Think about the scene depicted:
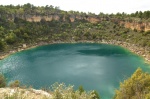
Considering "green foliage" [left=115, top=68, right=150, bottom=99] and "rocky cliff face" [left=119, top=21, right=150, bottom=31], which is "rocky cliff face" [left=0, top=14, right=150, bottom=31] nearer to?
"rocky cliff face" [left=119, top=21, right=150, bottom=31]

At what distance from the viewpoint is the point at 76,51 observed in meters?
73.1

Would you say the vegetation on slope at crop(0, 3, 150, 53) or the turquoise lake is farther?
the vegetation on slope at crop(0, 3, 150, 53)

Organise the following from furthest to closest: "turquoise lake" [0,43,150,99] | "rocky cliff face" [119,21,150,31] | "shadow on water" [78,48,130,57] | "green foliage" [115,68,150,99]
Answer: "rocky cliff face" [119,21,150,31] → "shadow on water" [78,48,130,57] → "turquoise lake" [0,43,150,99] → "green foliage" [115,68,150,99]

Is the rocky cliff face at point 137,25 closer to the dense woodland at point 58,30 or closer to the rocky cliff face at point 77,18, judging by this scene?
the rocky cliff face at point 77,18

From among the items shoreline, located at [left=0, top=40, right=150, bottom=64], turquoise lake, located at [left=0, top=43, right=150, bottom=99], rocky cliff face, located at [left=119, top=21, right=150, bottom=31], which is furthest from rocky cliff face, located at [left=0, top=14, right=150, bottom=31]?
turquoise lake, located at [left=0, top=43, right=150, bottom=99]

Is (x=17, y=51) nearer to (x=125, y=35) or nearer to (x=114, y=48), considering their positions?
(x=114, y=48)

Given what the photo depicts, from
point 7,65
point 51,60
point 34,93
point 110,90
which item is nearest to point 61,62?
point 51,60

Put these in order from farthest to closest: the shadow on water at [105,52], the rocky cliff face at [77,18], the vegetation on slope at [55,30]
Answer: the rocky cliff face at [77,18], the vegetation on slope at [55,30], the shadow on water at [105,52]

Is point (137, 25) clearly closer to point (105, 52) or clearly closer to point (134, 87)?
point (105, 52)

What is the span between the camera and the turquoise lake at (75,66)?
4231 cm

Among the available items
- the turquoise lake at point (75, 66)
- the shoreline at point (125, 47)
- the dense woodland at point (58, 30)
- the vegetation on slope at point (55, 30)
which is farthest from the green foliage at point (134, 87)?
the vegetation on slope at point (55, 30)

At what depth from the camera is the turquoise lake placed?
42312mm

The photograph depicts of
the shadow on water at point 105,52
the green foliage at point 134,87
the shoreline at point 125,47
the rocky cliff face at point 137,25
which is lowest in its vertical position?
the shadow on water at point 105,52

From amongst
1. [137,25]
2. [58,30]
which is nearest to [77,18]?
[58,30]
